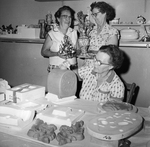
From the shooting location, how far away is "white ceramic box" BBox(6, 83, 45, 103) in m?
1.46

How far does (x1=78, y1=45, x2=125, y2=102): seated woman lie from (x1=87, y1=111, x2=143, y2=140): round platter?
490mm

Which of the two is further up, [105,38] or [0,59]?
[105,38]

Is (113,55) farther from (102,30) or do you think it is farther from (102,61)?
(102,30)

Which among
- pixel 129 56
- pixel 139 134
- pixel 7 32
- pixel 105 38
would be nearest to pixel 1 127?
pixel 139 134

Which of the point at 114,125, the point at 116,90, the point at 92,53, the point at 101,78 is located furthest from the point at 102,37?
the point at 114,125

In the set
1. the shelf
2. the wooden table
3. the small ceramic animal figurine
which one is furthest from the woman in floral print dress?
the wooden table

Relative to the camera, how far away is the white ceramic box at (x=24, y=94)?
1.46 m

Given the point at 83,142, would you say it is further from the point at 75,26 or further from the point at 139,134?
the point at 75,26

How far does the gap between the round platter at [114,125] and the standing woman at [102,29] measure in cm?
133

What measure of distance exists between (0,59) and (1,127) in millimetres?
3229

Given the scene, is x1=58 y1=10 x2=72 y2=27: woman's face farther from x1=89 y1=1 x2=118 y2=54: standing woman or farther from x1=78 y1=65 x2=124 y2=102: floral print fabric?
x1=78 y1=65 x2=124 y2=102: floral print fabric

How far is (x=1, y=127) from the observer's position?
3.84ft

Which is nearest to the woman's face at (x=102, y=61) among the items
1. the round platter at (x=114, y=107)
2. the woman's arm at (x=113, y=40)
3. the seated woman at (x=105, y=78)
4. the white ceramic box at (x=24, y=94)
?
the seated woman at (x=105, y=78)

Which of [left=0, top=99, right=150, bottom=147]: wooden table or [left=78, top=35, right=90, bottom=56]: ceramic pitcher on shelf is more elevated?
[left=78, top=35, right=90, bottom=56]: ceramic pitcher on shelf
